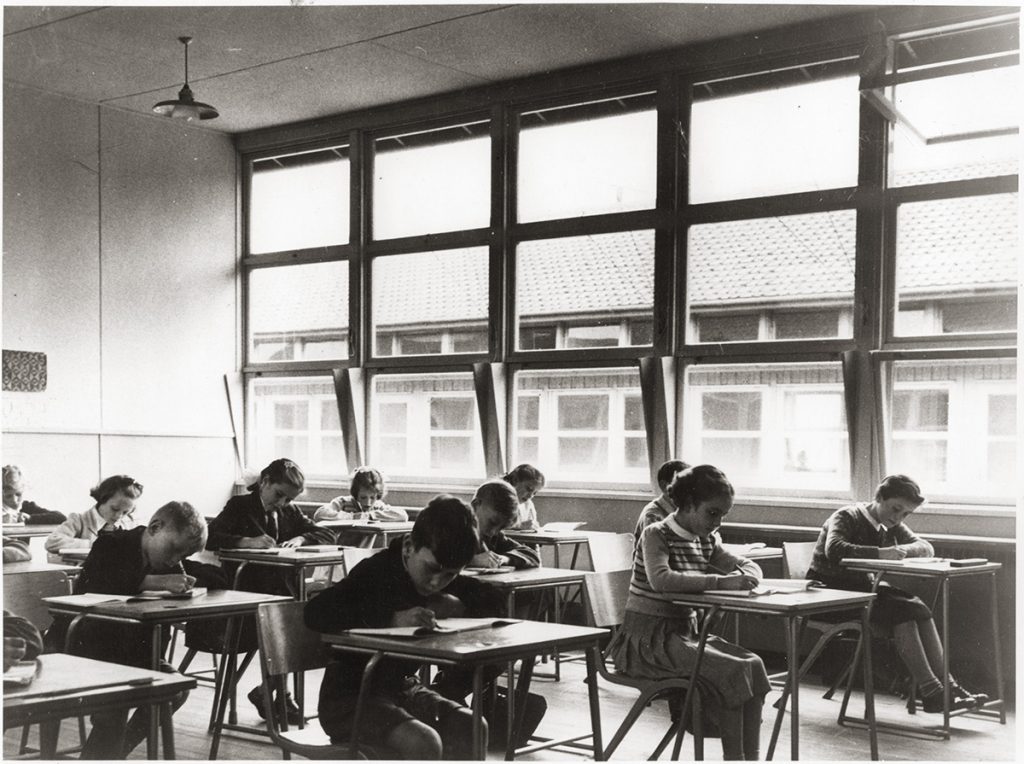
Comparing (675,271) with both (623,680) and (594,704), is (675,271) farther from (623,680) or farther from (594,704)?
(594,704)

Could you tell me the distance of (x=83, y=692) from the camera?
2.18m

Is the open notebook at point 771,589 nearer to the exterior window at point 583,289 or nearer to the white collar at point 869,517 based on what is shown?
the white collar at point 869,517

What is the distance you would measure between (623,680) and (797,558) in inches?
86.9

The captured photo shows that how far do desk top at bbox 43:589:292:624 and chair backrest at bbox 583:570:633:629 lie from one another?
1.06m

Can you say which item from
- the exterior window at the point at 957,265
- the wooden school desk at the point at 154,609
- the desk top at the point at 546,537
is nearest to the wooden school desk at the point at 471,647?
the wooden school desk at the point at 154,609

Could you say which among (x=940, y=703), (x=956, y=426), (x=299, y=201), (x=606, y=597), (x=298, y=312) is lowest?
(x=940, y=703)

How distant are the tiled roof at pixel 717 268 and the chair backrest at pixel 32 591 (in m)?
4.56

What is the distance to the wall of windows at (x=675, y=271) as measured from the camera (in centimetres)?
643

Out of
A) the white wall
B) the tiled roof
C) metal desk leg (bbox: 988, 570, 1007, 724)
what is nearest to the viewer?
metal desk leg (bbox: 988, 570, 1007, 724)

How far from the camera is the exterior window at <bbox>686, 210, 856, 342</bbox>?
269 inches

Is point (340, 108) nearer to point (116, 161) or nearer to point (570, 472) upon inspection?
point (116, 161)

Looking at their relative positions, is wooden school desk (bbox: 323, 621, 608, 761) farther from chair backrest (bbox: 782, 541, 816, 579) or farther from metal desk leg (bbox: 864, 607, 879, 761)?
chair backrest (bbox: 782, 541, 816, 579)

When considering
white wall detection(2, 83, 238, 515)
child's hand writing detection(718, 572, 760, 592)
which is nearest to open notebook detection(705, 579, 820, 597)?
child's hand writing detection(718, 572, 760, 592)

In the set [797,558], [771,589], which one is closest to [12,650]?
[771,589]
